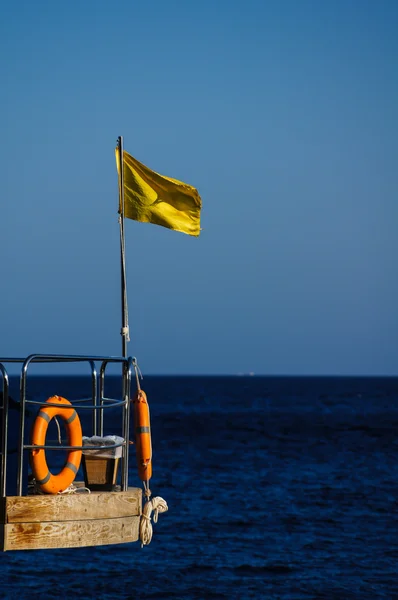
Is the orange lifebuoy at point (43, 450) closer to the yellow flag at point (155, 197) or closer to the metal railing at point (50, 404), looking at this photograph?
the metal railing at point (50, 404)

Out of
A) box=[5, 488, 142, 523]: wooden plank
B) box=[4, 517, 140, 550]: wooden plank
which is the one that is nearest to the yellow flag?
box=[5, 488, 142, 523]: wooden plank

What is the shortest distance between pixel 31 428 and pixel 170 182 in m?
4.43

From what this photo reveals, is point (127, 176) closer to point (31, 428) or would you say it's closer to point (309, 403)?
point (31, 428)

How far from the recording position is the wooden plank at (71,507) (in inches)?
369

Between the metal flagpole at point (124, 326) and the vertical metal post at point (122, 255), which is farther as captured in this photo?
the vertical metal post at point (122, 255)

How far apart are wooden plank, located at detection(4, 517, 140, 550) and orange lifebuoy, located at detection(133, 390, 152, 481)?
612 millimetres

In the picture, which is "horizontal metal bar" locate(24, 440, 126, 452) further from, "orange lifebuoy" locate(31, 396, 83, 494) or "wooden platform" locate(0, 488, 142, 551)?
"wooden platform" locate(0, 488, 142, 551)

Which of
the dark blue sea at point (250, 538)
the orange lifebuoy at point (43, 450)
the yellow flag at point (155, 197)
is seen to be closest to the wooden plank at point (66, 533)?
the orange lifebuoy at point (43, 450)

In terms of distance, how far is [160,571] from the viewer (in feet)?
84.1

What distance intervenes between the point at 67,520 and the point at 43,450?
0.72m

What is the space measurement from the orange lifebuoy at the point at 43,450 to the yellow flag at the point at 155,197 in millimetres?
3750

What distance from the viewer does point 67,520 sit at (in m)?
9.65

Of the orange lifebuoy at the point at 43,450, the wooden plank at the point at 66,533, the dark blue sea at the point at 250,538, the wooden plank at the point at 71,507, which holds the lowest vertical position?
the dark blue sea at the point at 250,538

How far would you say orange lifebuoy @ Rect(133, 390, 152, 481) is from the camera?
10.5 meters
